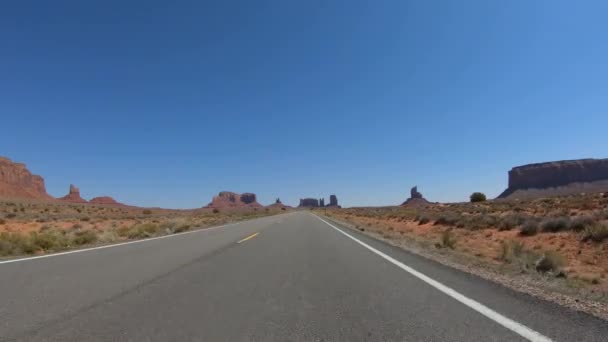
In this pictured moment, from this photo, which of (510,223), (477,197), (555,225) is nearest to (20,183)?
(477,197)

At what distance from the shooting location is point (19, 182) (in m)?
137

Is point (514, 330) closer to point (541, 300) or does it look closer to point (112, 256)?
point (541, 300)

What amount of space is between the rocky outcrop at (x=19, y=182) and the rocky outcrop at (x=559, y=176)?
6469 inches

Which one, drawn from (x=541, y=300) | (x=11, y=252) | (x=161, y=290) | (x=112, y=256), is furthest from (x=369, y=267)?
(x=11, y=252)

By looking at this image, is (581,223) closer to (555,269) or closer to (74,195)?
(555,269)

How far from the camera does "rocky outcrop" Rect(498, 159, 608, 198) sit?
138625 millimetres

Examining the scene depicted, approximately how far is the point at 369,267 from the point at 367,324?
4.65 meters

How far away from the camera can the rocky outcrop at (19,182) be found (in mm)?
124625

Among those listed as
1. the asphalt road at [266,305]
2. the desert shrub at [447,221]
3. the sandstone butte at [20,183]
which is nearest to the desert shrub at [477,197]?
the desert shrub at [447,221]

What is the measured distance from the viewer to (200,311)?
484 cm

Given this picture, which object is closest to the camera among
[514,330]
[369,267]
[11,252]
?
[514,330]

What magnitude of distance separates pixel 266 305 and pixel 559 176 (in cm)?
16611

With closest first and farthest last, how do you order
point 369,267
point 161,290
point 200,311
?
point 200,311 < point 161,290 < point 369,267

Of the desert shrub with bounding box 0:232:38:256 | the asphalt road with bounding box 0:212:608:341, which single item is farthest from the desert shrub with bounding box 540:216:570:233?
the desert shrub with bounding box 0:232:38:256
